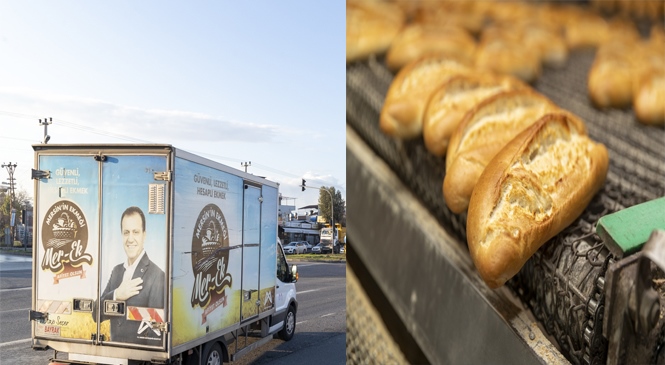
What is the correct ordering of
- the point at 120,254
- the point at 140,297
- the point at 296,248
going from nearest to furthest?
the point at 140,297
the point at 120,254
the point at 296,248

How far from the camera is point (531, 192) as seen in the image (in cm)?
107

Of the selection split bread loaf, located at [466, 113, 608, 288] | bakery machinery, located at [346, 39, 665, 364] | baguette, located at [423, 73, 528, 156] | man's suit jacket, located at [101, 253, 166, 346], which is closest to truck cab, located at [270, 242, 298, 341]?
man's suit jacket, located at [101, 253, 166, 346]

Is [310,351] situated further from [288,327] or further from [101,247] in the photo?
[101,247]

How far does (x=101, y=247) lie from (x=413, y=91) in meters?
5.06

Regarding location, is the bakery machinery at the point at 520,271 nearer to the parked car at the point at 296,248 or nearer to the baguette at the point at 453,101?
the baguette at the point at 453,101

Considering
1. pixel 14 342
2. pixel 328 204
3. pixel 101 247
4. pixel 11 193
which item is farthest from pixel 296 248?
pixel 101 247

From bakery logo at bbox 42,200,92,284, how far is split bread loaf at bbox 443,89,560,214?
17.3 ft

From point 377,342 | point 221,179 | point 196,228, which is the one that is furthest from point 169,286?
point 377,342

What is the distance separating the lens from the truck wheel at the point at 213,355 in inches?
249

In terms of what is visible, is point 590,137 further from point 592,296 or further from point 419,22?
point 419,22

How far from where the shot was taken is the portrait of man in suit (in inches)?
213

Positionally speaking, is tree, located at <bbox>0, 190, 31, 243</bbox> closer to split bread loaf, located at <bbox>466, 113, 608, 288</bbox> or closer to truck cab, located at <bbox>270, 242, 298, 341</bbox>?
truck cab, located at <bbox>270, 242, 298, 341</bbox>

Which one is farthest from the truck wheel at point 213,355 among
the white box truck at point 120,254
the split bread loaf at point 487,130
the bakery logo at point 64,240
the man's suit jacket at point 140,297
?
the split bread loaf at point 487,130

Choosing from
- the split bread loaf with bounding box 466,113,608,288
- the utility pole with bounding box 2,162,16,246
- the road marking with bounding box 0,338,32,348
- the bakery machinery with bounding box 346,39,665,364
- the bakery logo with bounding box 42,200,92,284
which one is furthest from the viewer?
the utility pole with bounding box 2,162,16,246
